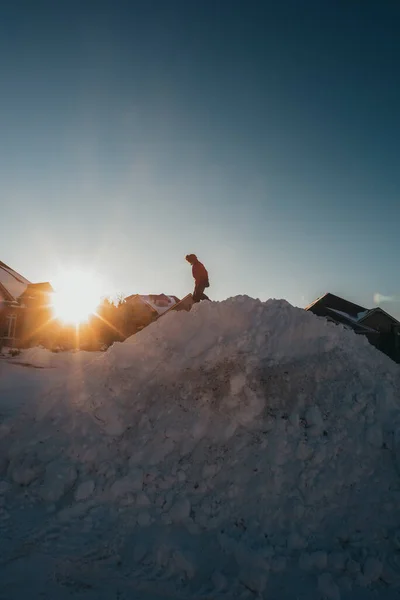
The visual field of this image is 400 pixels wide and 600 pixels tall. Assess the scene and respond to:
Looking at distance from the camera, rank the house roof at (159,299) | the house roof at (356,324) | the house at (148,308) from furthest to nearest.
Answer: the house roof at (159,299) → the house at (148,308) → the house roof at (356,324)

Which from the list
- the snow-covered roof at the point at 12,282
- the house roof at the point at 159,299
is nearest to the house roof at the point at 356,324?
the house roof at the point at 159,299

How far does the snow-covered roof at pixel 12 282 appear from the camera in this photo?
85.6 ft

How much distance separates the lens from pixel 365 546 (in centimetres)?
344

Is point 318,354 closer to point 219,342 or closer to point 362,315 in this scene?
point 219,342

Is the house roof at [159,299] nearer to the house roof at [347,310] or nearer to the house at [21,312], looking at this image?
the house at [21,312]

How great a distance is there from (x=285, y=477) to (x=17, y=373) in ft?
33.8

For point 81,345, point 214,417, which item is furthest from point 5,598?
point 81,345

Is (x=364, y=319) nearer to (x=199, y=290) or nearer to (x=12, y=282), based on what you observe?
(x=199, y=290)

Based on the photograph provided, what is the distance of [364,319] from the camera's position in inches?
1145

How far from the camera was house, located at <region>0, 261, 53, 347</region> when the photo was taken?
2505cm

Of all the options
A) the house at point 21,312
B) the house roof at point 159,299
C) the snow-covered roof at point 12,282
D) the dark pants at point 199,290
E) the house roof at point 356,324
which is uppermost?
the house roof at point 159,299

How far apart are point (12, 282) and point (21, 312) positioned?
12.3 feet

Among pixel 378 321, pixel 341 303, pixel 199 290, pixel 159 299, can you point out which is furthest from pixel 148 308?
pixel 199 290

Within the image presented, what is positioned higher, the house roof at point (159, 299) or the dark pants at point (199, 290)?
the house roof at point (159, 299)
